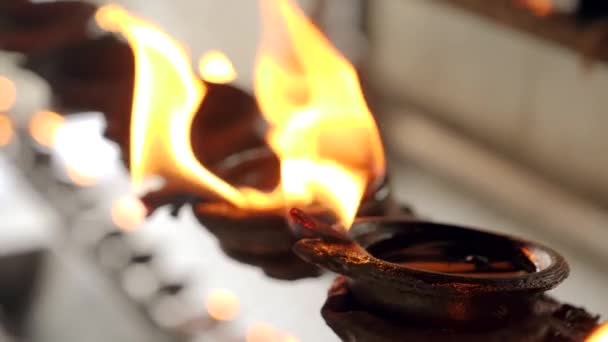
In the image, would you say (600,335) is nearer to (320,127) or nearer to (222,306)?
(320,127)

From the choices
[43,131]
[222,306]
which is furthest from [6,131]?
[222,306]

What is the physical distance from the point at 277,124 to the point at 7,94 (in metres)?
0.89

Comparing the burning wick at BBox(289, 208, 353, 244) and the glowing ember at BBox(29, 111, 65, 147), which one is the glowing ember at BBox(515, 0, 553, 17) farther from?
the burning wick at BBox(289, 208, 353, 244)

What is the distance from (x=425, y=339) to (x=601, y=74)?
817 millimetres

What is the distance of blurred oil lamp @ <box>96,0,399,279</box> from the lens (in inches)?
15.2

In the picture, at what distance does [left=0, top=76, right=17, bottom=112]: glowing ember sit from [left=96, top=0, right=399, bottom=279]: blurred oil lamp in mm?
688

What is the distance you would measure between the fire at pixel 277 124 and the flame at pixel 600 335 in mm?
94

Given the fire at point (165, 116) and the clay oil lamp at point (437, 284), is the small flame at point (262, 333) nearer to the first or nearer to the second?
the fire at point (165, 116)

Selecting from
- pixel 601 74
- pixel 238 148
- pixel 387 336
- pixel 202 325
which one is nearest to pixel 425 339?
pixel 387 336

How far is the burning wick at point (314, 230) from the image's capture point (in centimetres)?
31

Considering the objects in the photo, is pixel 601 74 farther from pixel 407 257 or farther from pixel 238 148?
pixel 407 257

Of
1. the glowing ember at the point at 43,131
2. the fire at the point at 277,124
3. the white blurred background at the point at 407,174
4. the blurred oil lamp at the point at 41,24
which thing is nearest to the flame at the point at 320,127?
the fire at the point at 277,124

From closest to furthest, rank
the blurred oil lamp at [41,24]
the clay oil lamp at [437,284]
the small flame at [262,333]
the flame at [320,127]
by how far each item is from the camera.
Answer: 1. the clay oil lamp at [437,284]
2. the flame at [320,127]
3. the blurred oil lamp at [41,24]
4. the small flame at [262,333]

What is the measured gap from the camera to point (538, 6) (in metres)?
1.04
